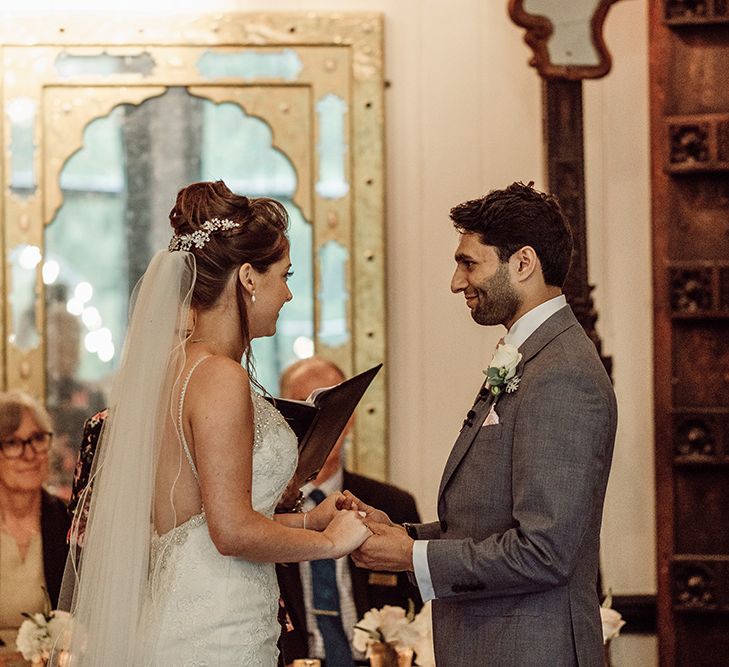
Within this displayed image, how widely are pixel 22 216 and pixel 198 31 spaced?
3.15 feet

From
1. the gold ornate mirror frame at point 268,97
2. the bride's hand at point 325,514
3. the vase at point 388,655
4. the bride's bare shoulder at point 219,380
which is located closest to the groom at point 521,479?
the bride's hand at point 325,514

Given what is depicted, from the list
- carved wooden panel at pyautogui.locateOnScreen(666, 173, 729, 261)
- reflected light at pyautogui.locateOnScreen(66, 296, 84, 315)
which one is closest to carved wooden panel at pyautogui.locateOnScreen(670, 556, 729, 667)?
carved wooden panel at pyautogui.locateOnScreen(666, 173, 729, 261)

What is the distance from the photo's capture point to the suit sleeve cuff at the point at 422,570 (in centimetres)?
261

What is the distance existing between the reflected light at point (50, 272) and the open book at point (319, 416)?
72.8 inches

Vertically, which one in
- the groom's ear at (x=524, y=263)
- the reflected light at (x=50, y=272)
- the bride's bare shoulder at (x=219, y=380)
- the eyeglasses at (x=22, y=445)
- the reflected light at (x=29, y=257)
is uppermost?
the reflected light at (x=29, y=257)

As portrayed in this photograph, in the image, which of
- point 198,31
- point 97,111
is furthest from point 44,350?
point 198,31

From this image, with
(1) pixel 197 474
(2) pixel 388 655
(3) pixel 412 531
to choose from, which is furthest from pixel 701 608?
(1) pixel 197 474

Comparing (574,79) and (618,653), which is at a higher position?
(574,79)

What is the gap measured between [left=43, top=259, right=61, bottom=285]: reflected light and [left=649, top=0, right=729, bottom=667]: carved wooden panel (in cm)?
219

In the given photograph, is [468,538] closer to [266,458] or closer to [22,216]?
[266,458]

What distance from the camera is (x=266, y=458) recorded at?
270cm

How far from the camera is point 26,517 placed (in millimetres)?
4258

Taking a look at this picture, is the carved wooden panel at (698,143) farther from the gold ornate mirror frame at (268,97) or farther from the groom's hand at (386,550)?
the groom's hand at (386,550)

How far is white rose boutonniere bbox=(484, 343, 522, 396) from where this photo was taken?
8.79ft
